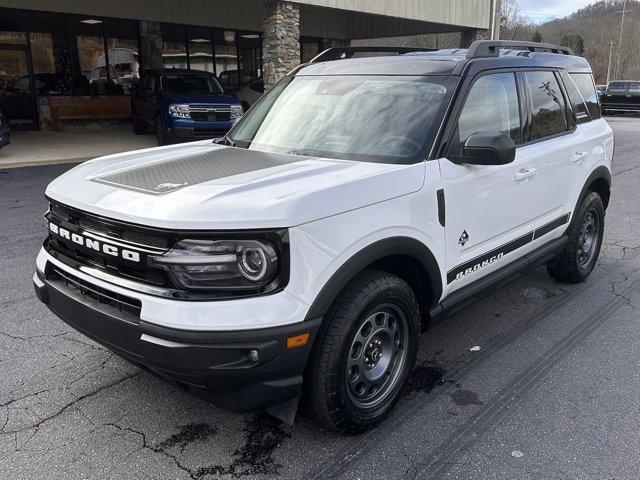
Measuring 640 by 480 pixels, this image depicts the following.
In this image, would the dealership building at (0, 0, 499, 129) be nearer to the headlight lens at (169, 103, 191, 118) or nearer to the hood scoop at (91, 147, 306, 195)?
the headlight lens at (169, 103, 191, 118)

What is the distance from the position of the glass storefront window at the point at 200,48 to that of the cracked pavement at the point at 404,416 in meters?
17.8

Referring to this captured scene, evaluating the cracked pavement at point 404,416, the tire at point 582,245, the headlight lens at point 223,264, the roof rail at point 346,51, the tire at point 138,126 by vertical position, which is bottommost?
the cracked pavement at point 404,416

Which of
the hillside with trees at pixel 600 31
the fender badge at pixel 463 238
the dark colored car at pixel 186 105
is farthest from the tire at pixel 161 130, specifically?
the hillside with trees at pixel 600 31

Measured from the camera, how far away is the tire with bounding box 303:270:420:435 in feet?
8.57

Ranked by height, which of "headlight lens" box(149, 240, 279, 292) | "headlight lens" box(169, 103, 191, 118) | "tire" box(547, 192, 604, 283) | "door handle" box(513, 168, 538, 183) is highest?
"headlight lens" box(169, 103, 191, 118)

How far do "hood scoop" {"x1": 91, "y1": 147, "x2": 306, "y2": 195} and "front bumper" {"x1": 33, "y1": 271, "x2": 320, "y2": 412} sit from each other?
2.04 feet

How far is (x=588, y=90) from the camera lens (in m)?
5.00

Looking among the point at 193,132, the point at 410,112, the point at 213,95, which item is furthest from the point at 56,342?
the point at 213,95

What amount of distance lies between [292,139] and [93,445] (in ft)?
6.80

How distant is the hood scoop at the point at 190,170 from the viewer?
2.76 meters

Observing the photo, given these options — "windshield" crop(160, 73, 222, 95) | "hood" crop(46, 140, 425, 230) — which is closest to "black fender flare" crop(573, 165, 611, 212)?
"hood" crop(46, 140, 425, 230)

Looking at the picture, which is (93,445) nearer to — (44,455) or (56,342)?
(44,455)

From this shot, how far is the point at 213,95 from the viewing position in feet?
46.4

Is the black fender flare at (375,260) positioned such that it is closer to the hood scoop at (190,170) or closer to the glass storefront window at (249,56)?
the hood scoop at (190,170)
